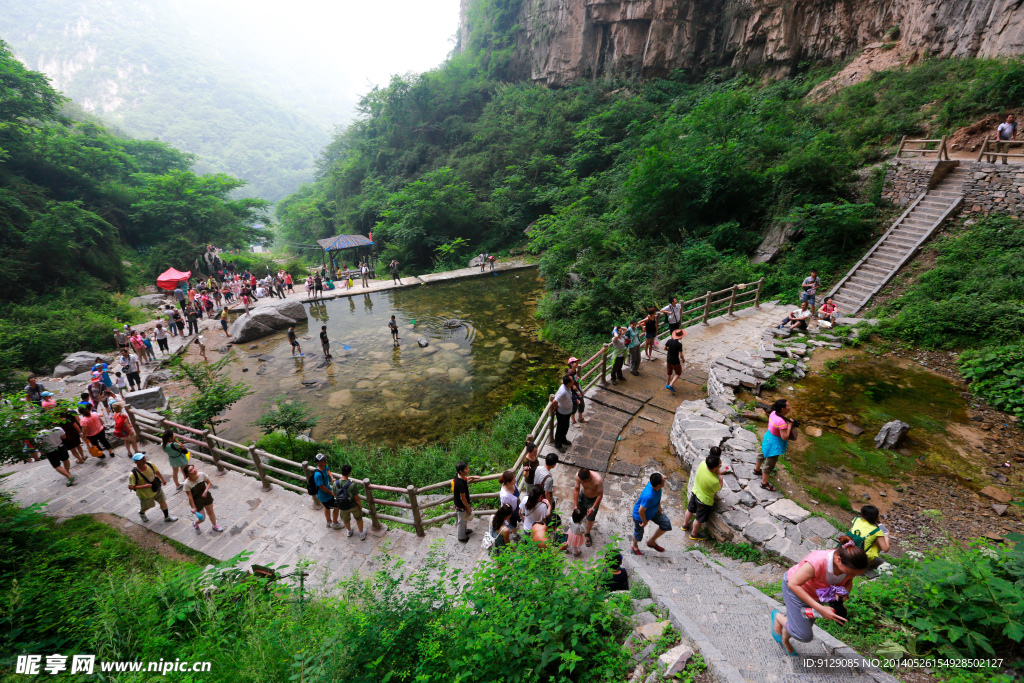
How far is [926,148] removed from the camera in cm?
1444

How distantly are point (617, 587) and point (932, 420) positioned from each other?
302 inches

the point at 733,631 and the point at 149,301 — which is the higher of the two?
the point at 733,631

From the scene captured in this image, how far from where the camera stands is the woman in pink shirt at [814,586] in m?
3.21

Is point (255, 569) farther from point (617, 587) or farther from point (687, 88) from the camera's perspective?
point (687, 88)

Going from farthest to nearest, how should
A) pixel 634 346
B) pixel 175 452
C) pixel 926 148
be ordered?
pixel 926 148, pixel 634 346, pixel 175 452

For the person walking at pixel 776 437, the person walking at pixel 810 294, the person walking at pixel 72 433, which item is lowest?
the person walking at pixel 72 433

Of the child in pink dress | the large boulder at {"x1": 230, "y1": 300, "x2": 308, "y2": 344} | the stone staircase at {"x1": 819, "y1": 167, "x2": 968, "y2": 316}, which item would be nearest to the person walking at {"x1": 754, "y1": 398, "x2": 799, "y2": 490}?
the child in pink dress

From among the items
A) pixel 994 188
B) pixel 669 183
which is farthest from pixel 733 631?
pixel 669 183

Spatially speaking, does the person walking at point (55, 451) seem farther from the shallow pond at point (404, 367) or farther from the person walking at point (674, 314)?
the person walking at point (674, 314)

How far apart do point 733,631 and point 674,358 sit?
6143 mm

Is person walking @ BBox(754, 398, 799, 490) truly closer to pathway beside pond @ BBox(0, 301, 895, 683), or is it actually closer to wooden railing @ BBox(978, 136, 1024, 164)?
pathway beside pond @ BBox(0, 301, 895, 683)

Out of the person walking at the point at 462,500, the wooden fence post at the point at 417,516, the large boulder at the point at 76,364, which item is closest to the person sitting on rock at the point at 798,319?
the person walking at the point at 462,500

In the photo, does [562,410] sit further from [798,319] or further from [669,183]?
[669,183]

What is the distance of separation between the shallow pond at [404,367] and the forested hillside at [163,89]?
82.6 metres
